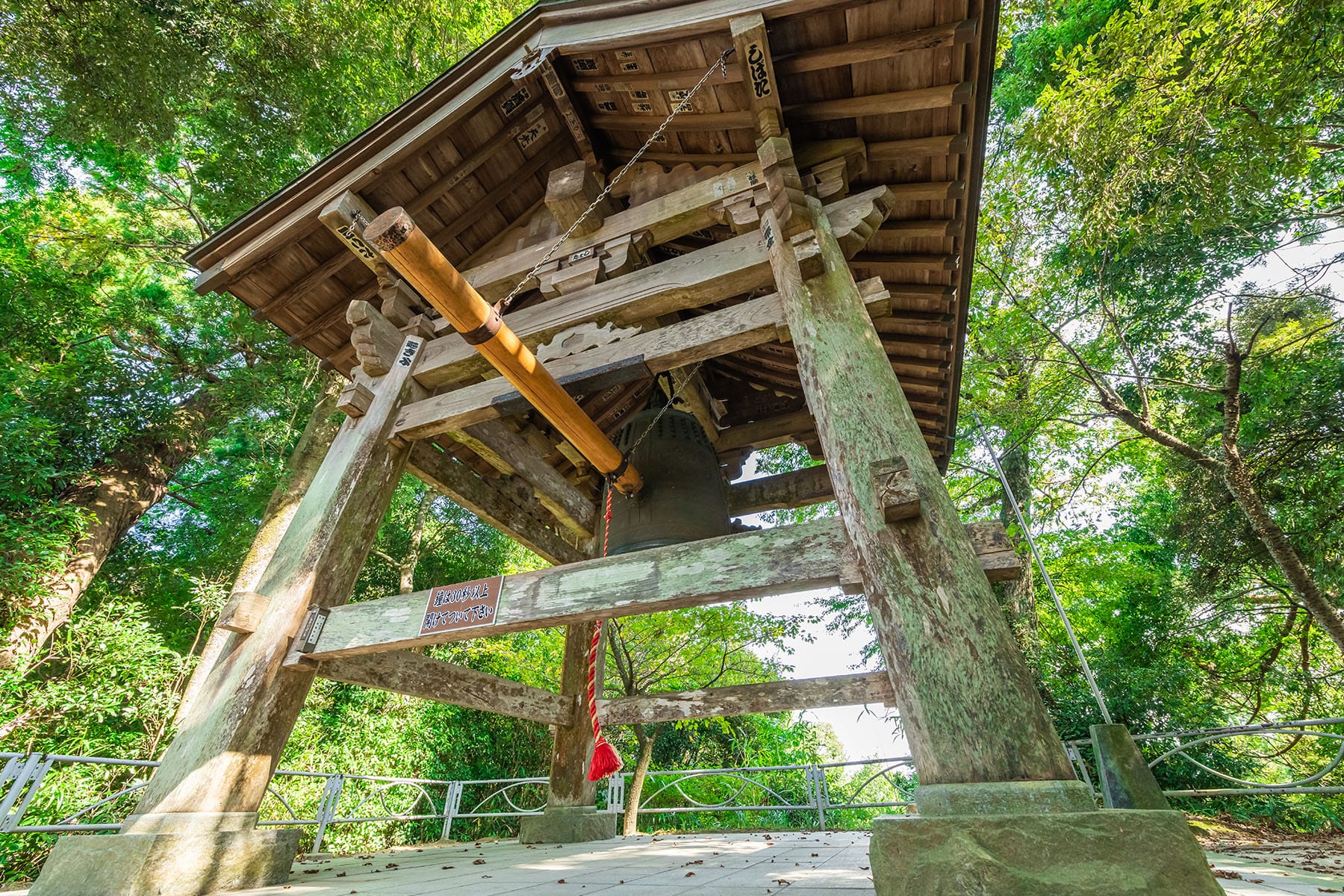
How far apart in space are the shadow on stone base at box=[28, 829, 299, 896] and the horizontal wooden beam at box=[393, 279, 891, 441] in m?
2.33

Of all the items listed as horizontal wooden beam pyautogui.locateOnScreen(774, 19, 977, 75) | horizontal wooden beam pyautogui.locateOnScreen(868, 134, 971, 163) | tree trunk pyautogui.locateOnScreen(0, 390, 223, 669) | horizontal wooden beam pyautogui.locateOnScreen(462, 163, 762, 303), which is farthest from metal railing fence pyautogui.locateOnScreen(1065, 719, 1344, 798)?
tree trunk pyautogui.locateOnScreen(0, 390, 223, 669)

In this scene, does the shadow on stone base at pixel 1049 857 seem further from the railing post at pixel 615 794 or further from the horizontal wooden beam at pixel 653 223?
the railing post at pixel 615 794

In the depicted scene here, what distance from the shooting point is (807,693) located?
426 cm

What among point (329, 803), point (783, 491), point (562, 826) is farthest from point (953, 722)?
point (329, 803)

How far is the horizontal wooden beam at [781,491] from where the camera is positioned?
5316mm

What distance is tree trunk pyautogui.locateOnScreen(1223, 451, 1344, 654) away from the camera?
18.8 feet

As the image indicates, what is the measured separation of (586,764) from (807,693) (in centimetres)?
211

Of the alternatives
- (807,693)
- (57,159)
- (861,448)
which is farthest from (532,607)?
(57,159)

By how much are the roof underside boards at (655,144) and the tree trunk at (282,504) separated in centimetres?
306

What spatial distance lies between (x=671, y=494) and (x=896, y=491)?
2.10 m

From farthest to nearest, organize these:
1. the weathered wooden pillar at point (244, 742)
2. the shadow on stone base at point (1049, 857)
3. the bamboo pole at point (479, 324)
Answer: the weathered wooden pillar at point (244, 742) → the bamboo pole at point (479, 324) → the shadow on stone base at point (1049, 857)

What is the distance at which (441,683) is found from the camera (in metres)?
3.67

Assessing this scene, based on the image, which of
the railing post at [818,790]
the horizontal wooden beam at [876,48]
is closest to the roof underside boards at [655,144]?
the horizontal wooden beam at [876,48]

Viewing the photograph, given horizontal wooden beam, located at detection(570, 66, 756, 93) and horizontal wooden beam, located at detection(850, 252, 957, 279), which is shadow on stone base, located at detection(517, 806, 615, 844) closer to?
horizontal wooden beam, located at detection(850, 252, 957, 279)
